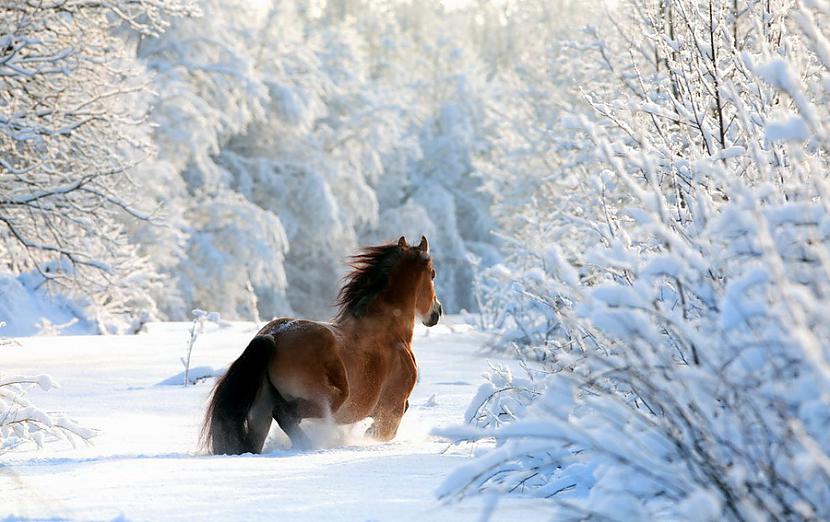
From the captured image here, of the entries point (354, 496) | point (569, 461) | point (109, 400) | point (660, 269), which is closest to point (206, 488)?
point (354, 496)

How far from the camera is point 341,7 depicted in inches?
2336

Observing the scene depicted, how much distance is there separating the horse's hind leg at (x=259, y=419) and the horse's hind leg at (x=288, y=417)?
3cm

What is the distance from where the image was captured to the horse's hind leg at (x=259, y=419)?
184 inches

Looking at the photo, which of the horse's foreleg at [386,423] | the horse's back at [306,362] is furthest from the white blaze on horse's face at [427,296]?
the horse's back at [306,362]

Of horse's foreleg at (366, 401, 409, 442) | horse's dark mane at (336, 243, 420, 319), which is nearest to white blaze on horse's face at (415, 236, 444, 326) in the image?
horse's dark mane at (336, 243, 420, 319)

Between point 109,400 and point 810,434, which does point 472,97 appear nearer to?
point 109,400

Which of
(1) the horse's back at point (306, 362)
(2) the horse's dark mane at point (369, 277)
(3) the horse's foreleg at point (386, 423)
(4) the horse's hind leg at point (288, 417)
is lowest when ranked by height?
(3) the horse's foreleg at point (386, 423)

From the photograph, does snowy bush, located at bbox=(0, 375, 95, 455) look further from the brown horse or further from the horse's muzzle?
the horse's muzzle

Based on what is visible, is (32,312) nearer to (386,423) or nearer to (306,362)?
(386,423)

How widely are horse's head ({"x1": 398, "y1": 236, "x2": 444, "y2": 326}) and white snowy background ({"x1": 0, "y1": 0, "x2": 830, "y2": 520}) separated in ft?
2.03

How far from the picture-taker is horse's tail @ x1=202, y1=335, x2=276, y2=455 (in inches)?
178

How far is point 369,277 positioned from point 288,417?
4.23ft

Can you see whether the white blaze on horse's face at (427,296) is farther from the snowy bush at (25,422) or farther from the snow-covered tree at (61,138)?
the snow-covered tree at (61,138)

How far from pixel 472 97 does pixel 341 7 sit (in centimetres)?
1988
